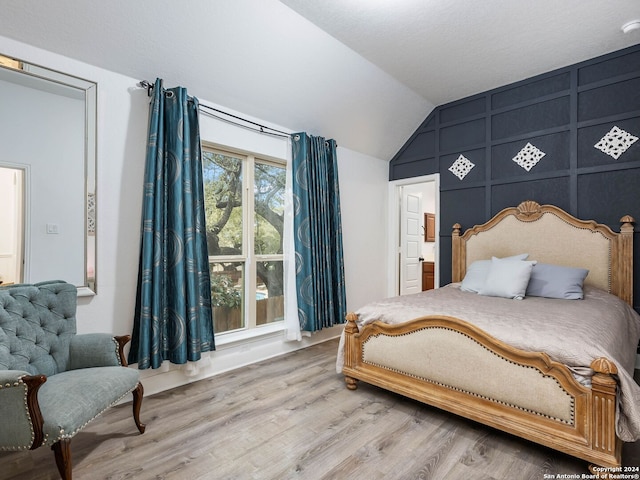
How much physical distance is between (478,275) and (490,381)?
1.60m

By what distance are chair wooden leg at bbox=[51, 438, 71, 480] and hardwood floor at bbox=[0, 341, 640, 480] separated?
0.20 m

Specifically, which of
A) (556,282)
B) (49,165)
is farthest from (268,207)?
(556,282)

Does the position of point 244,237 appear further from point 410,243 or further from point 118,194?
point 410,243

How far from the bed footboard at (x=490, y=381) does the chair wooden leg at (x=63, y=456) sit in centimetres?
176

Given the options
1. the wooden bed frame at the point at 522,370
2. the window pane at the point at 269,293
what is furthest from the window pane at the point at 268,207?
the wooden bed frame at the point at 522,370

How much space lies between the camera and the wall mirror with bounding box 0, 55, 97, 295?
2.07 metres

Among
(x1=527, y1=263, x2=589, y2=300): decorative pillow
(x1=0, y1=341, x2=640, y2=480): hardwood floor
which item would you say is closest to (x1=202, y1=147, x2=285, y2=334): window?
(x1=0, y1=341, x2=640, y2=480): hardwood floor

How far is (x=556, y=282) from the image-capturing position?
299 centimetres

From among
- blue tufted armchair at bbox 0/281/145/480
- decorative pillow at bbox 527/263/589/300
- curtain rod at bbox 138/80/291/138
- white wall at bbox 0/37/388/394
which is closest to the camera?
blue tufted armchair at bbox 0/281/145/480

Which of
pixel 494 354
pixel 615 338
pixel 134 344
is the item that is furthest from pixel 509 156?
pixel 134 344

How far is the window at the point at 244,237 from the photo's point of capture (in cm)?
323

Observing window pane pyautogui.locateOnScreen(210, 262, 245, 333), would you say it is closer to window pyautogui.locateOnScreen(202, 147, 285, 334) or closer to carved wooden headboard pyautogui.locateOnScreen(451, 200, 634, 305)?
window pyautogui.locateOnScreen(202, 147, 285, 334)

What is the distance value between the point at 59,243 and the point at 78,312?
473mm

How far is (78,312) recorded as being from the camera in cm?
232
